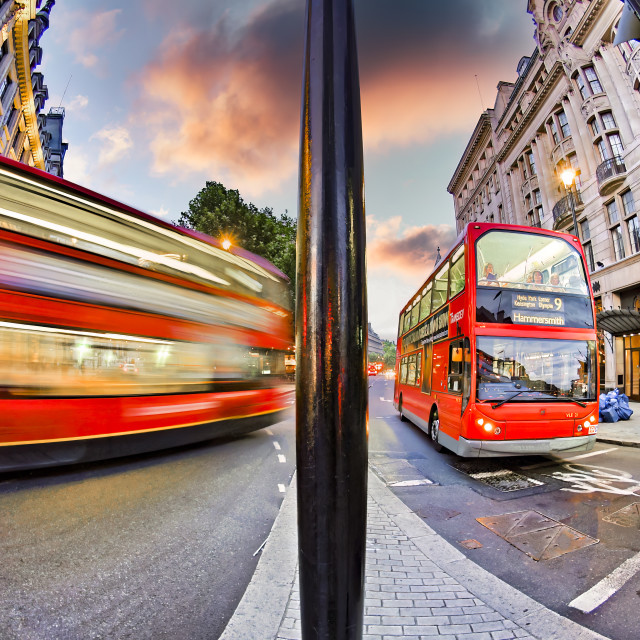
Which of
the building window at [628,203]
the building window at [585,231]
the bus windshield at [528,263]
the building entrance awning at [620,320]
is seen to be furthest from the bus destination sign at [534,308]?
the building window at [585,231]

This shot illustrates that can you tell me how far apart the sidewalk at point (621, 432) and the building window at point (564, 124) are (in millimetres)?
21658

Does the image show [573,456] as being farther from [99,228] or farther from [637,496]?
[99,228]

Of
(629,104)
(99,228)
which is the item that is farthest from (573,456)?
(629,104)

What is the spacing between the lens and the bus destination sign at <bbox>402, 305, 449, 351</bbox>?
8.38 m

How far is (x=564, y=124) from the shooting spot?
84.9 ft

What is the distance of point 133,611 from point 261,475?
384 centimetres

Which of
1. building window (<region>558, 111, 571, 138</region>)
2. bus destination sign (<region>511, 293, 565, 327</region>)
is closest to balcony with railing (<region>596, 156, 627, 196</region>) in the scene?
building window (<region>558, 111, 571, 138</region>)

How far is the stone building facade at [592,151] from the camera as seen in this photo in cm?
1919

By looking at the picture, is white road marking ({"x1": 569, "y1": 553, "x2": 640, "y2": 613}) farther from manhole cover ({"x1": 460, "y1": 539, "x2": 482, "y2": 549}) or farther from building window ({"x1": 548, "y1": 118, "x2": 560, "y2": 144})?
building window ({"x1": 548, "y1": 118, "x2": 560, "y2": 144})

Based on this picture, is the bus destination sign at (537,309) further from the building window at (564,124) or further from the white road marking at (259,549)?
the building window at (564,124)

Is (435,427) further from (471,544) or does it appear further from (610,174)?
(610,174)

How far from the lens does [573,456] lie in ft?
26.7

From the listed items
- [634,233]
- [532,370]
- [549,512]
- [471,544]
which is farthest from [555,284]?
[634,233]

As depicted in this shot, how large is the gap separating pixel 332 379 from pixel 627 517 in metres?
5.54
